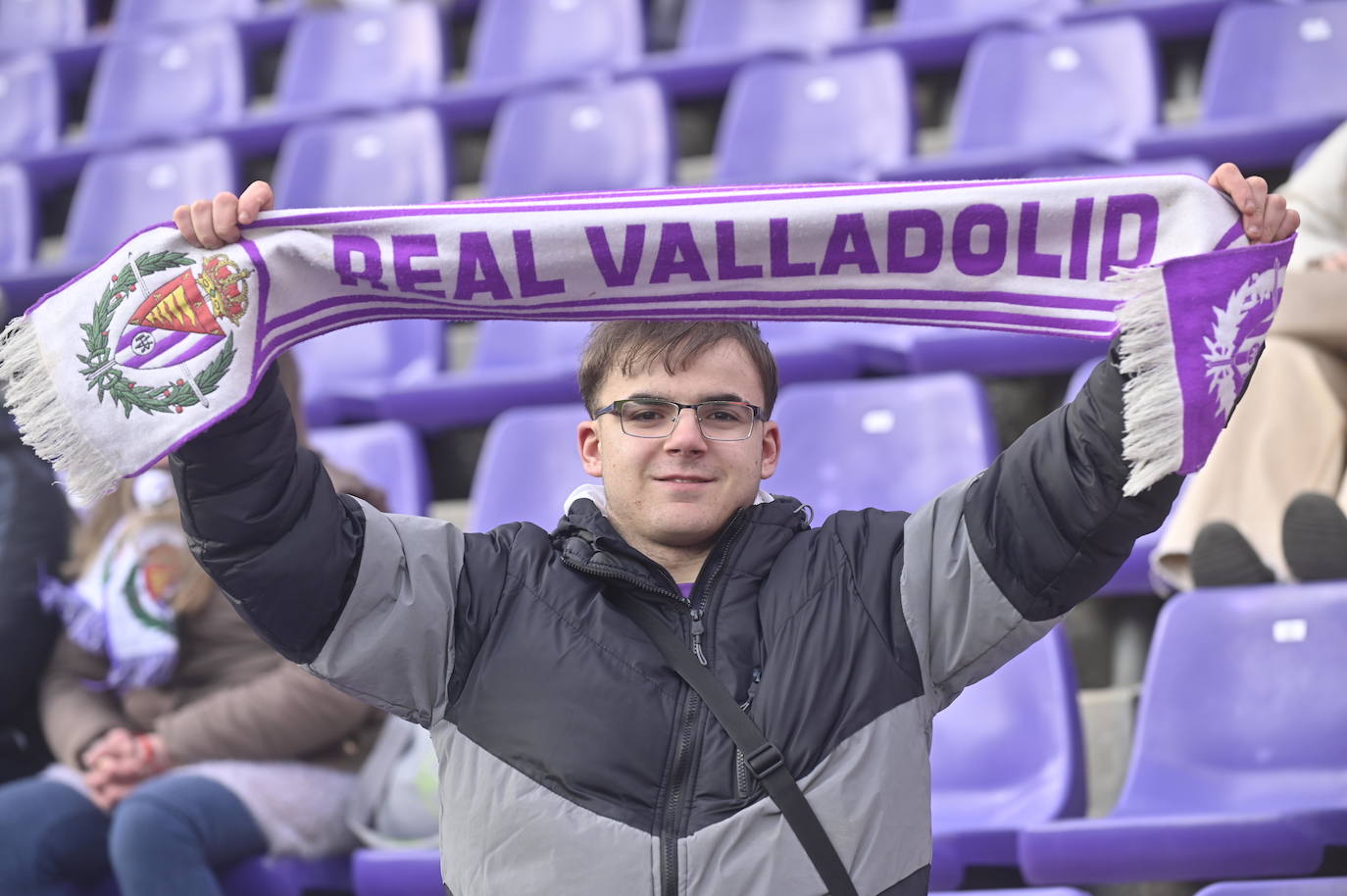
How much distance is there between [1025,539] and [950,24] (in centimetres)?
345

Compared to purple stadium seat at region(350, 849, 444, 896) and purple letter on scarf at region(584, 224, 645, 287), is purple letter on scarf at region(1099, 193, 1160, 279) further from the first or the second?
purple stadium seat at region(350, 849, 444, 896)

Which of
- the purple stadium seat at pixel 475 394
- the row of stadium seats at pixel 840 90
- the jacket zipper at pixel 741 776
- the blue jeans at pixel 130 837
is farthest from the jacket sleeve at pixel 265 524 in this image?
the row of stadium seats at pixel 840 90

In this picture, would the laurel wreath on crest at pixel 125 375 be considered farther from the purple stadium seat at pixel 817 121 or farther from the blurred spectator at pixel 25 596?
the purple stadium seat at pixel 817 121

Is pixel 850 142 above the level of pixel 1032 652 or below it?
above

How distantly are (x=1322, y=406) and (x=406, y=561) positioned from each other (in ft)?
6.03

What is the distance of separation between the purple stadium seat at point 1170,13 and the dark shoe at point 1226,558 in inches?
87.0

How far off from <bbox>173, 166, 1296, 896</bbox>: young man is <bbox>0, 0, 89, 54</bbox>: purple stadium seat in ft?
17.5

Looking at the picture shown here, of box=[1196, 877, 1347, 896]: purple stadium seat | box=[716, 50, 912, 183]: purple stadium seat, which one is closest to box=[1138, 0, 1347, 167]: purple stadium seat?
box=[716, 50, 912, 183]: purple stadium seat

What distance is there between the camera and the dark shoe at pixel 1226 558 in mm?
2490

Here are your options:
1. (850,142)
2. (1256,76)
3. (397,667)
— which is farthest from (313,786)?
(1256,76)

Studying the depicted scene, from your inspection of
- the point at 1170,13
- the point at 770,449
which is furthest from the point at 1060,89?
the point at 770,449

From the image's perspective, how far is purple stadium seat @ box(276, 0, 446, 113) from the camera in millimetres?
5343

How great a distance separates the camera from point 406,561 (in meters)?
1.52

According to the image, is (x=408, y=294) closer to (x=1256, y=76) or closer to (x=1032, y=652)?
(x=1032, y=652)
